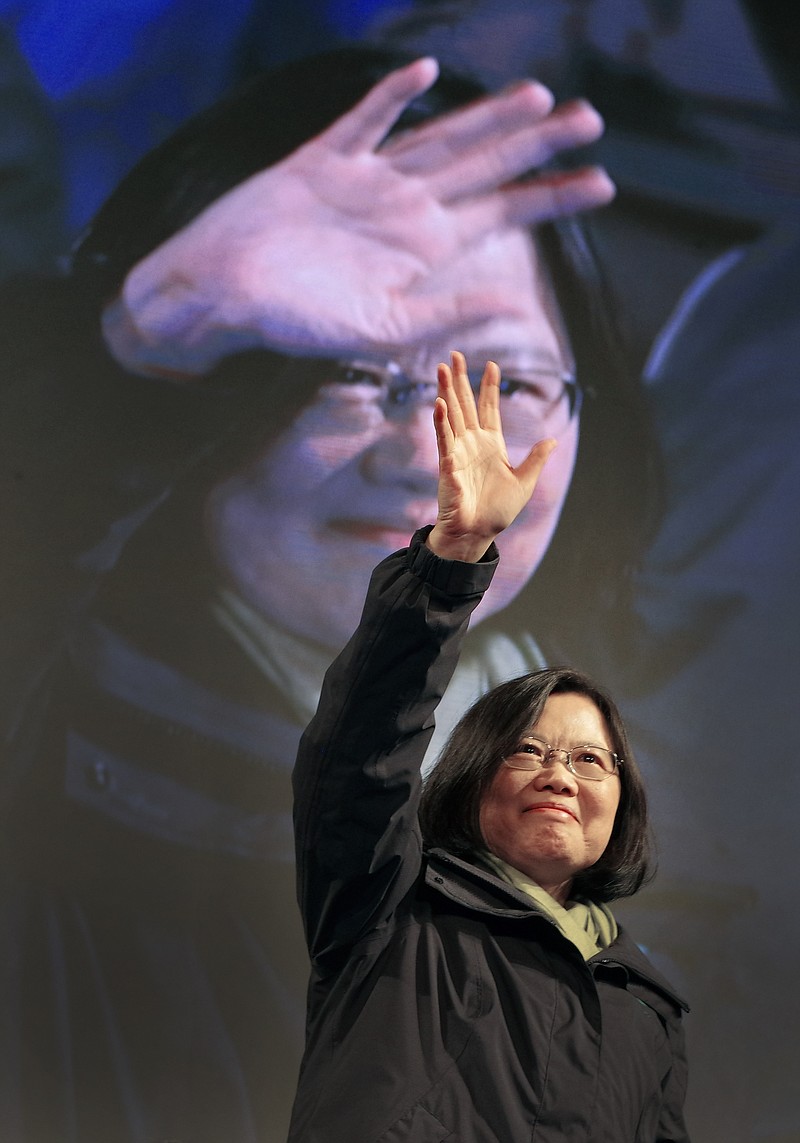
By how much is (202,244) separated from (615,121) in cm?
76

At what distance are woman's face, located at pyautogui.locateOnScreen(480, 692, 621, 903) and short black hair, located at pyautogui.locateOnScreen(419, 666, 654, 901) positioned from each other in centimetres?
2

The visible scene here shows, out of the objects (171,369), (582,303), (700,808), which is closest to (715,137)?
(582,303)

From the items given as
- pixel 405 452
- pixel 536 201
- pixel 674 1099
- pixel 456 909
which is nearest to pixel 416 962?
pixel 456 909

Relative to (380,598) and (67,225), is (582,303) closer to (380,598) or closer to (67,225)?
(67,225)

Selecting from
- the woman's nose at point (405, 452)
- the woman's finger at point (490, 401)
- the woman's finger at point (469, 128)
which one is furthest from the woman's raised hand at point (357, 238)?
the woman's finger at point (490, 401)

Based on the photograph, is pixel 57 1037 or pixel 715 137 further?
pixel 715 137

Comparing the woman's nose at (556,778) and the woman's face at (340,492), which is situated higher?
the woman's face at (340,492)

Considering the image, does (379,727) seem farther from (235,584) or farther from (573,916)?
(235,584)

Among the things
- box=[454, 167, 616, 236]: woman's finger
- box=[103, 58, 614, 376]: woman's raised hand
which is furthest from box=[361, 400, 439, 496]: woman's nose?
box=[454, 167, 616, 236]: woman's finger

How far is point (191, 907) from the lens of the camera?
5.71 ft

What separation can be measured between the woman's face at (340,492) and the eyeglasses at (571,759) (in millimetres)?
530

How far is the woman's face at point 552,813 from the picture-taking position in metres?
1.34

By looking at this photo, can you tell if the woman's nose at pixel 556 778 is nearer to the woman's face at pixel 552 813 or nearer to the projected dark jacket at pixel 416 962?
the woman's face at pixel 552 813

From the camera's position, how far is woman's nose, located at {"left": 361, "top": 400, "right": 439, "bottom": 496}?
6.15 feet
